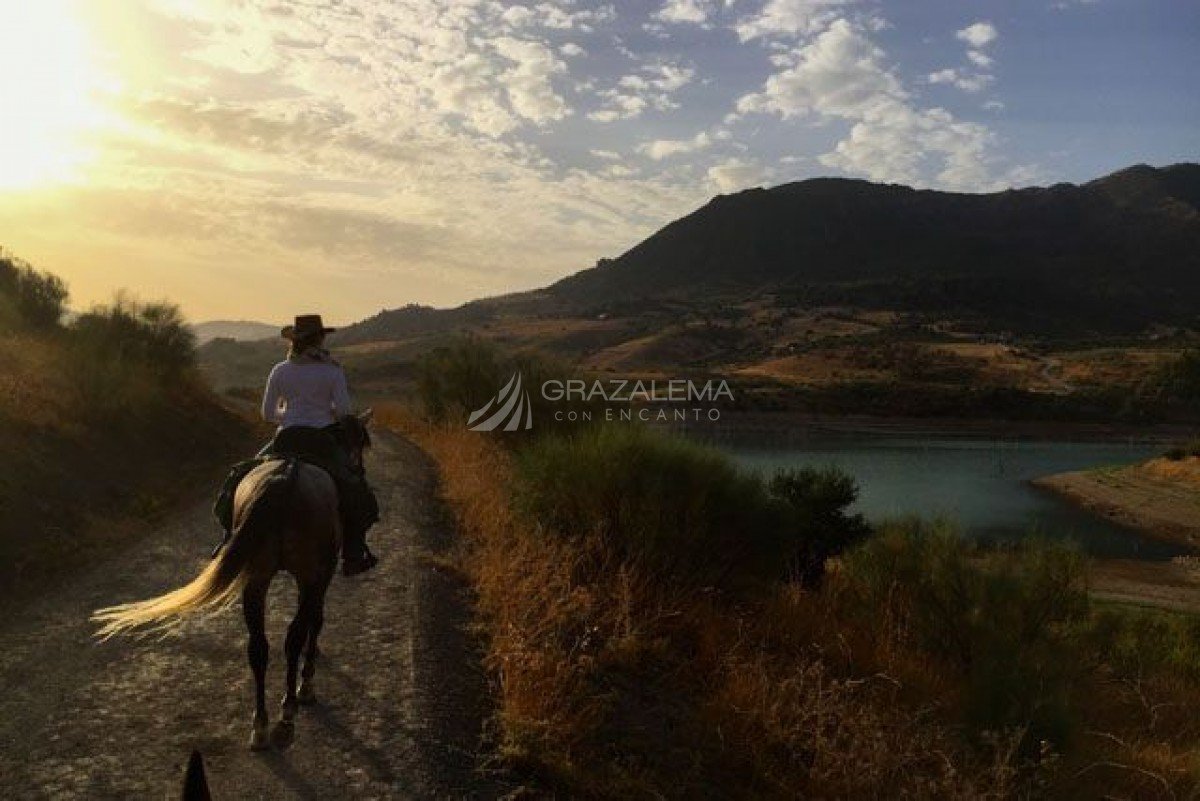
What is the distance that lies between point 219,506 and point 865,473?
4592 cm

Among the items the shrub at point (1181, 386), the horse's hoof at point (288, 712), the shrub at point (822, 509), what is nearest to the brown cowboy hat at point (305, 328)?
the horse's hoof at point (288, 712)

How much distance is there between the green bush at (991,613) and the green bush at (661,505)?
1.99 meters

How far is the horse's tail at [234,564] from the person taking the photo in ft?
17.2

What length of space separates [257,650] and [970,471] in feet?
180

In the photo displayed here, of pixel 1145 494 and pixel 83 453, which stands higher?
pixel 83 453

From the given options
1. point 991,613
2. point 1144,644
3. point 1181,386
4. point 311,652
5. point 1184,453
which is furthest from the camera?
point 1181,386

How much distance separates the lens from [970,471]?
54.3 meters

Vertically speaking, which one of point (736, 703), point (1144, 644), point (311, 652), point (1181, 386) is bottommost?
point (1144, 644)

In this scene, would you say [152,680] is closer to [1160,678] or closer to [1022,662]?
[1022,662]

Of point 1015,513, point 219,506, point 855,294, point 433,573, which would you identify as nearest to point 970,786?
point 219,506

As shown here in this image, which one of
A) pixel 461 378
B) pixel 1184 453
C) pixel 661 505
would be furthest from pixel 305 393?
pixel 1184 453

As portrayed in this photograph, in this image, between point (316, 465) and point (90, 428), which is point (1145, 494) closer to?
point (90, 428)

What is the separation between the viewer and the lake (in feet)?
125

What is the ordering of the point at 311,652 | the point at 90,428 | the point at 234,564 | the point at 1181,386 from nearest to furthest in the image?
the point at 234,564, the point at 311,652, the point at 90,428, the point at 1181,386
